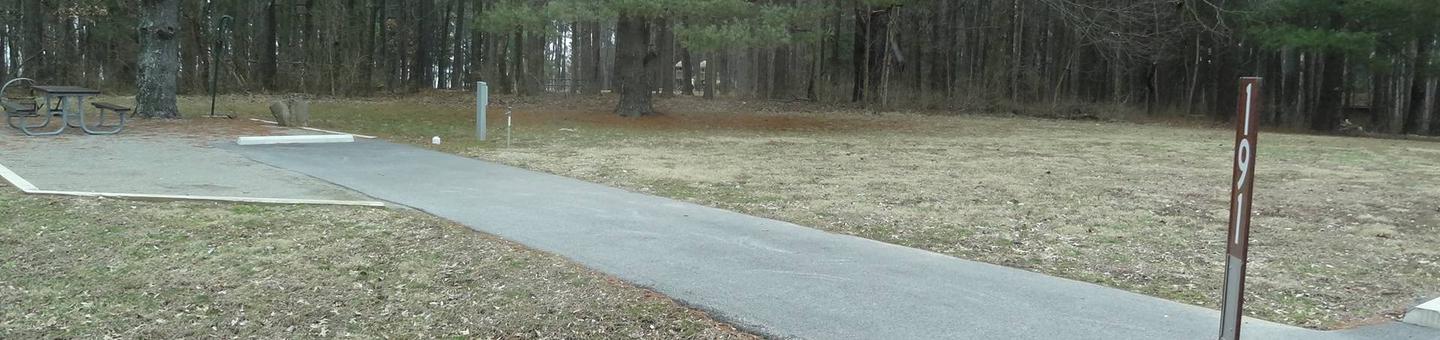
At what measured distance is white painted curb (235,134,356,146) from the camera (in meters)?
13.5

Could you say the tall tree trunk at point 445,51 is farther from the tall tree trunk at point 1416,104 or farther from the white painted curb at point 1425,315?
the white painted curb at point 1425,315

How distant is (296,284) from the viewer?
5883mm

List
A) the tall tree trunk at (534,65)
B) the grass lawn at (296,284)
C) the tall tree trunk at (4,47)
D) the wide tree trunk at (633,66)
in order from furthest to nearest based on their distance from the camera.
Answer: the tall tree trunk at (534,65) → the tall tree trunk at (4,47) → the wide tree trunk at (633,66) → the grass lawn at (296,284)

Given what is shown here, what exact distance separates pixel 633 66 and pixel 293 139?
1071 centimetres

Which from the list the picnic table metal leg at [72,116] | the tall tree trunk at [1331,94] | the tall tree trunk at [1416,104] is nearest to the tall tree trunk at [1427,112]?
the tall tree trunk at [1416,104]

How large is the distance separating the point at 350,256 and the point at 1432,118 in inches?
1211

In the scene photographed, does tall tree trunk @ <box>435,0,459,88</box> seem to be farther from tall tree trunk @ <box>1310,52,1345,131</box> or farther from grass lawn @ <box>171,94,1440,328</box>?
tall tree trunk @ <box>1310,52,1345,131</box>

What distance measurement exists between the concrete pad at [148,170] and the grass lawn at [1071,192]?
2919 mm

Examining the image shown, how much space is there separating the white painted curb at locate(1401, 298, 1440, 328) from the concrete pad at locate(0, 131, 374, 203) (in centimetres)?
726

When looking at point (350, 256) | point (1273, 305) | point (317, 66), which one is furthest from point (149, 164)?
point (317, 66)

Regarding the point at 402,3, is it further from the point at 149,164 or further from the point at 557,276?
the point at 557,276

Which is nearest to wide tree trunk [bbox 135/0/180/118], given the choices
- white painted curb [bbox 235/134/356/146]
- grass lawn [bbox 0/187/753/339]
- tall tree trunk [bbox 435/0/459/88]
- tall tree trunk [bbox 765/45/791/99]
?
white painted curb [bbox 235/134/356/146]

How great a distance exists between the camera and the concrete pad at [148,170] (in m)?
8.94

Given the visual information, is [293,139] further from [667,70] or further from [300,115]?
[667,70]
